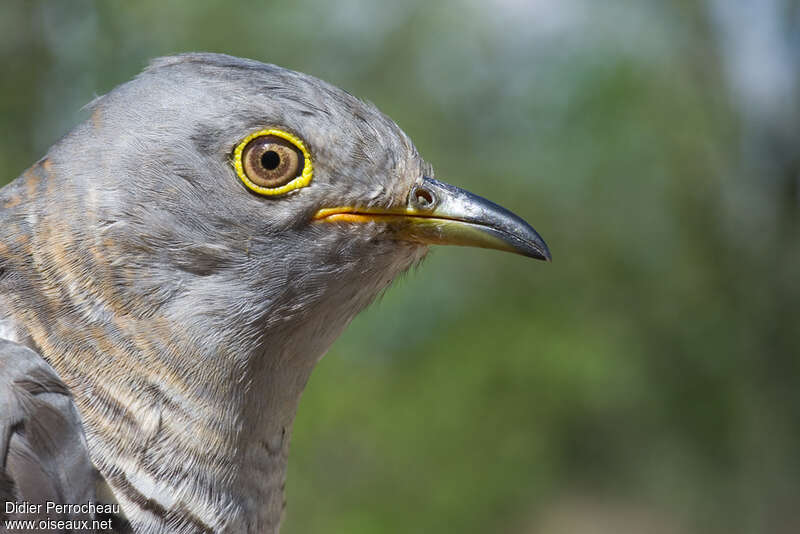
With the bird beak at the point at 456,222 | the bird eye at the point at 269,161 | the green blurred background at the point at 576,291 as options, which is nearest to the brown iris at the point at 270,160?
the bird eye at the point at 269,161

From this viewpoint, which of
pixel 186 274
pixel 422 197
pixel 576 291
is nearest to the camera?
pixel 186 274

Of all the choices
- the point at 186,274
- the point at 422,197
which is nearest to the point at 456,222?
the point at 422,197

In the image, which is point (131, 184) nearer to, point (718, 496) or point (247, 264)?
point (247, 264)

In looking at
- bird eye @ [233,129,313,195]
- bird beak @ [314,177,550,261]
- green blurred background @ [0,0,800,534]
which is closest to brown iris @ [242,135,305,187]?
bird eye @ [233,129,313,195]

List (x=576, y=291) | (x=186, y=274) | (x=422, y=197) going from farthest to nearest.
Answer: (x=576, y=291) < (x=422, y=197) < (x=186, y=274)

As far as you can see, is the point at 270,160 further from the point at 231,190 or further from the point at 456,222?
the point at 456,222

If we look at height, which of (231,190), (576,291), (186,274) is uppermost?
(576,291)

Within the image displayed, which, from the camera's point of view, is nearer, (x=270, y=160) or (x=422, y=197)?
(x=270, y=160)
